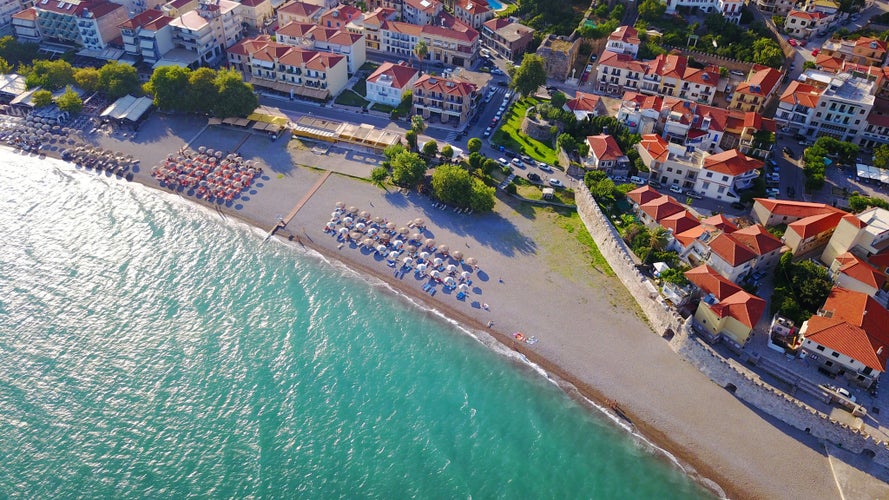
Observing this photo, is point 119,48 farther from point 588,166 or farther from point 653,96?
point 653,96

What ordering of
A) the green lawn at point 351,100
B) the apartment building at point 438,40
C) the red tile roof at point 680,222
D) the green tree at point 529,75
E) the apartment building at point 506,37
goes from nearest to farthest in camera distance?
the red tile roof at point 680,222, the green tree at point 529,75, the green lawn at point 351,100, the apartment building at point 438,40, the apartment building at point 506,37

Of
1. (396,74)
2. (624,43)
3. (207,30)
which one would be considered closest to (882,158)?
(624,43)

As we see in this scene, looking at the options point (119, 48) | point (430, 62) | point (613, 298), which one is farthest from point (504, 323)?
point (119, 48)

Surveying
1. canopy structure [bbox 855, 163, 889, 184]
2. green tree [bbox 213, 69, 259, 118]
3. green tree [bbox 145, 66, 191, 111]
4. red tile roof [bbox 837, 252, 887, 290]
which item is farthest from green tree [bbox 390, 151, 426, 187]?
canopy structure [bbox 855, 163, 889, 184]

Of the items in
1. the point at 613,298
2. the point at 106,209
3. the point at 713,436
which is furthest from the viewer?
the point at 106,209

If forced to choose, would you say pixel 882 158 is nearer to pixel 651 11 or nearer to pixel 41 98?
pixel 651 11

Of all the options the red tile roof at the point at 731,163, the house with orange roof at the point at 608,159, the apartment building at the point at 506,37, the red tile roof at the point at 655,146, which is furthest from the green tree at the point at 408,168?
the apartment building at the point at 506,37

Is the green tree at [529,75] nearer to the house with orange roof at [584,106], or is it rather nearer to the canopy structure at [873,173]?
the house with orange roof at [584,106]
